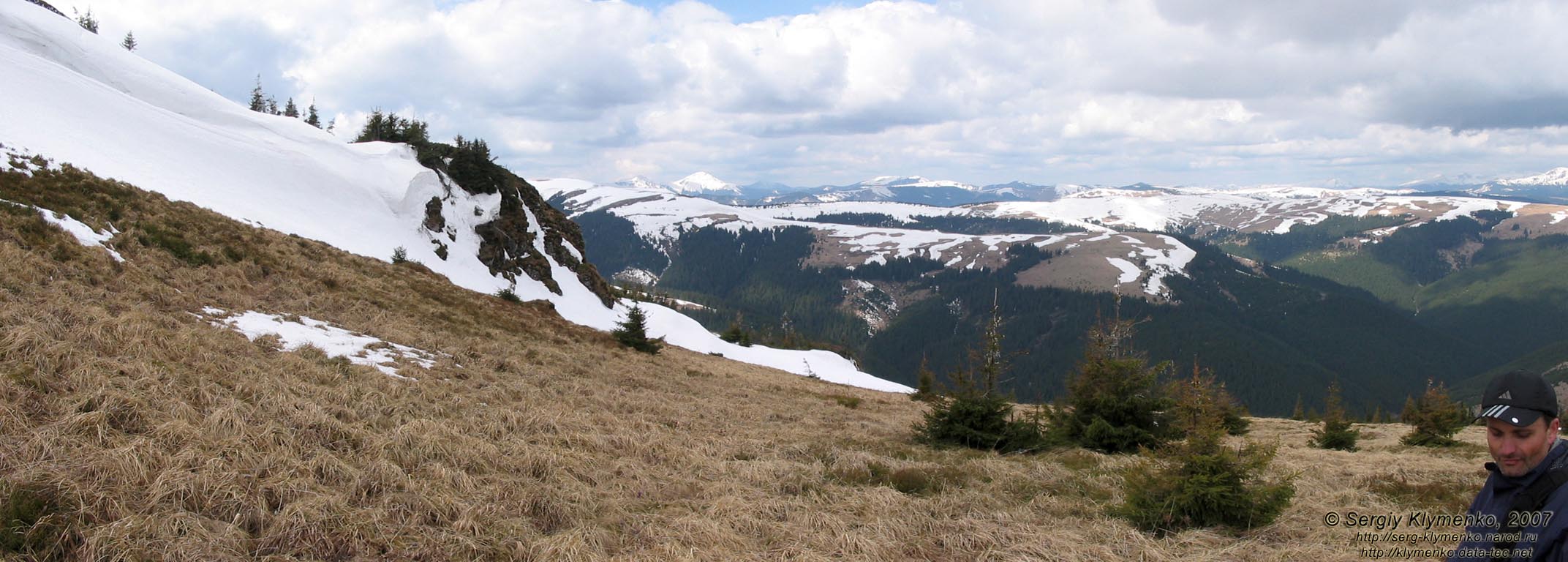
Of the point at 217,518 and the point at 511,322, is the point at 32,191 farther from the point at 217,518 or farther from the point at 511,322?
the point at 217,518

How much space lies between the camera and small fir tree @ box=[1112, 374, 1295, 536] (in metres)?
7.89

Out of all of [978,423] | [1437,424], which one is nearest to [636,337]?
[978,423]

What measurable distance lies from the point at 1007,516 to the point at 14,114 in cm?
3910

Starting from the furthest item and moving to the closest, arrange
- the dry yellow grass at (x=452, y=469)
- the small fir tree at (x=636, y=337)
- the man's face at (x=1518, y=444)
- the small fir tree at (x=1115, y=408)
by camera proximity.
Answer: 1. the small fir tree at (x=636, y=337)
2. the small fir tree at (x=1115, y=408)
3. the dry yellow grass at (x=452, y=469)
4. the man's face at (x=1518, y=444)

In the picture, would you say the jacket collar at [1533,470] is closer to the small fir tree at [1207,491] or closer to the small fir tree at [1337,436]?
the small fir tree at [1207,491]

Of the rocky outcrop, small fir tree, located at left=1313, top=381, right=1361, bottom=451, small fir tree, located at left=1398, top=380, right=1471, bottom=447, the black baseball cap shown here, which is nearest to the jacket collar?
the black baseball cap

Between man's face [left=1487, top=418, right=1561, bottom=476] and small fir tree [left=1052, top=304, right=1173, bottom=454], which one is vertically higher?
man's face [left=1487, top=418, right=1561, bottom=476]

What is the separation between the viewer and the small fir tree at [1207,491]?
311 inches

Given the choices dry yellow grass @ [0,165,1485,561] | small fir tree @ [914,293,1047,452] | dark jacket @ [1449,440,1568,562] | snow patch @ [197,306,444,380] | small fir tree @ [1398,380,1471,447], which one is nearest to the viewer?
dark jacket @ [1449,440,1568,562]

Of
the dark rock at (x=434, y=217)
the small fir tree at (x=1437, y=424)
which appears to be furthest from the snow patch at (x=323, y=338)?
the dark rock at (x=434, y=217)

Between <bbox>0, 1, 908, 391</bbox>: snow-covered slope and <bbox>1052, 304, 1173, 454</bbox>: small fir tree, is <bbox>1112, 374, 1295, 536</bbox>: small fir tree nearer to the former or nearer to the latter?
<bbox>1052, 304, 1173, 454</bbox>: small fir tree

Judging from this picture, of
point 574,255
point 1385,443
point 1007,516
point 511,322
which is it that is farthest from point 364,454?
point 574,255

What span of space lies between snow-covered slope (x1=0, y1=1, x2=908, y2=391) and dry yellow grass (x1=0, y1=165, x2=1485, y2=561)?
15068 mm

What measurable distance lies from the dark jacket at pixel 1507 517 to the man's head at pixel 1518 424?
2.0 inches
